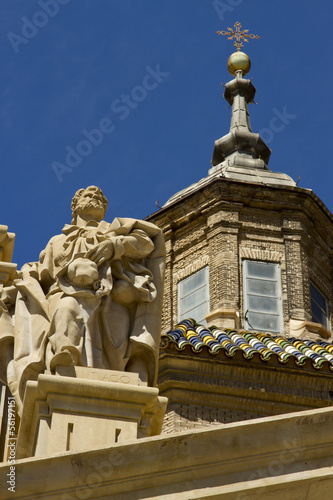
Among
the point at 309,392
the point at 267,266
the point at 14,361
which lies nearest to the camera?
the point at 14,361

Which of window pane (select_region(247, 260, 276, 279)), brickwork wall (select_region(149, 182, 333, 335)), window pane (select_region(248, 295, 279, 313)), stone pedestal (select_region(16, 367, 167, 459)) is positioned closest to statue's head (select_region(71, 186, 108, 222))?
stone pedestal (select_region(16, 367, 167, 459))

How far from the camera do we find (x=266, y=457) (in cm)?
775

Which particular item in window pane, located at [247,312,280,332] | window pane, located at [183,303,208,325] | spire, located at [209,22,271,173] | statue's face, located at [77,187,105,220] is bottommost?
statue's face, located at [77,187,105,220]

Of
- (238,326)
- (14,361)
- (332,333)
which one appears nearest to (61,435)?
(14,361)

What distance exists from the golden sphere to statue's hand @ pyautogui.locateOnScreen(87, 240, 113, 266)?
19.1m

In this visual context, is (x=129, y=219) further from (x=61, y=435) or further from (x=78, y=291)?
(x=61, y=435)

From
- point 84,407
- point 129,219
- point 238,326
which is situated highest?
point 238,326

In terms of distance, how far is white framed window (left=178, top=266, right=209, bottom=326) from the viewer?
22714 millimetres

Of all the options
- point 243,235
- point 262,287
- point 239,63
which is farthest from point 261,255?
point 239,63

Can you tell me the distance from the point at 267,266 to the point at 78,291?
44.4ft

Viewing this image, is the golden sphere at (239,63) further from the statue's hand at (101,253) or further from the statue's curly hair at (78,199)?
the statue's hand at (101,253)

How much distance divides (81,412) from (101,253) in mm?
1604

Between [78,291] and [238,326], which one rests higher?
[238,326]

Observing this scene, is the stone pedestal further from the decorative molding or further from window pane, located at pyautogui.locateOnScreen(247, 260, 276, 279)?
the decorative molding
